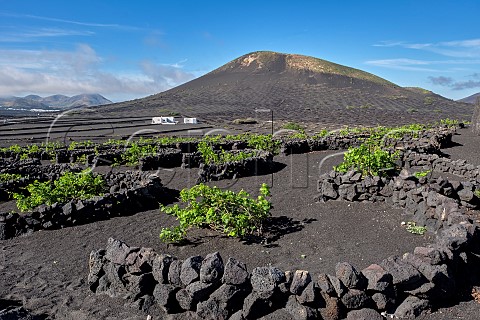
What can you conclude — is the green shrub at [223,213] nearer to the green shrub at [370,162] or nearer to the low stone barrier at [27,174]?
the green shrub at [370,162]

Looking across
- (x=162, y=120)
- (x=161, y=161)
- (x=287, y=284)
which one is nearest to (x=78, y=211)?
(x=287, y=284)

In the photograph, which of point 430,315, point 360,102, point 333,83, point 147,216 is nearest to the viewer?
point 430,315

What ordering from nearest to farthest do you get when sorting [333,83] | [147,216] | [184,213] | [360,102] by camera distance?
[184,213]
[147,216]
[360,102]
[333,83]

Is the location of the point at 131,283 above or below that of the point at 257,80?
below

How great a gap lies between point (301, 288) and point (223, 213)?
341cm

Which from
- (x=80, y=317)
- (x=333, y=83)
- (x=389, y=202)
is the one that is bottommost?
(x=80, y=317)

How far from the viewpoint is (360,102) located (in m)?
97.9

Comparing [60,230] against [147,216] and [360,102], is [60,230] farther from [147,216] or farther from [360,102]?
[360,102]

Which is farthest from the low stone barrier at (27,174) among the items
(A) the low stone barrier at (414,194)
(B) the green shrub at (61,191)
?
(A) the low stone barrier at (414,194)

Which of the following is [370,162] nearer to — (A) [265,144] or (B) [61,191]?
(B) [61,191]

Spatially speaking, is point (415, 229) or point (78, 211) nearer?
point (415, 229)

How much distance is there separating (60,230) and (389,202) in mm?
8178

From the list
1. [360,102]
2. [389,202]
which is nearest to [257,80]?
[360,102]

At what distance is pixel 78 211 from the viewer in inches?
387
